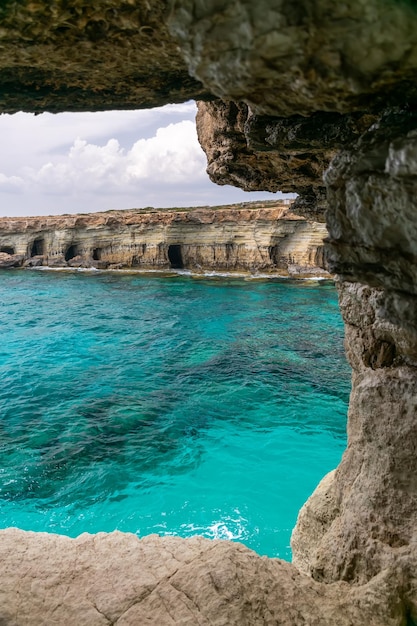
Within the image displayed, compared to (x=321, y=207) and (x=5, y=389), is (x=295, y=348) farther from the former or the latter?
(x=321, y=207)

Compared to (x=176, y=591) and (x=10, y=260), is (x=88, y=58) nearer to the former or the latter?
(x=176, y=591)

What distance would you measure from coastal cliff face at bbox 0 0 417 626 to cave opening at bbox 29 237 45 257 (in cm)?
6311

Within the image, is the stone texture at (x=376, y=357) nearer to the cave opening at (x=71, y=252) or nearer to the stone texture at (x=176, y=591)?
the stone texture at (x=176, y=591)

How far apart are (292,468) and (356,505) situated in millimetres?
8139

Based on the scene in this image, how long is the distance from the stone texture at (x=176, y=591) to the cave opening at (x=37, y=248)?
2546 inches

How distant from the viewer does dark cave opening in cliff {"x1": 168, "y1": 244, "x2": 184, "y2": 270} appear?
197 ft

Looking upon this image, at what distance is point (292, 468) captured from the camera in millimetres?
13375

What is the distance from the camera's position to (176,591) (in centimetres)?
482

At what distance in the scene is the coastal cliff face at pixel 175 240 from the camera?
51094 mm

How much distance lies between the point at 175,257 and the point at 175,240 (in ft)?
15.8

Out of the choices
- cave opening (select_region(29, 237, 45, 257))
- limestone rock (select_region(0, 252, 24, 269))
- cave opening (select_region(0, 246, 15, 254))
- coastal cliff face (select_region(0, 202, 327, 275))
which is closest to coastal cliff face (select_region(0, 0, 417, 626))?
coastal cliff face (select_region(0, 202, 327, 275))

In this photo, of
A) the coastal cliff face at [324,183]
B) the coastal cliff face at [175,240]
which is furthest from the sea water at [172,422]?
the coastal cliff face at [175,240]

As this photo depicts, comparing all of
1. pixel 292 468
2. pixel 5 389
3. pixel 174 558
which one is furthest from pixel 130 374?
pixel 174 558

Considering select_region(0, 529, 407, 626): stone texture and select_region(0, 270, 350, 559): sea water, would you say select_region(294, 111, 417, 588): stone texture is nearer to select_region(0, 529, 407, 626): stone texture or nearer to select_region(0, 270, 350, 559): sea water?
select_region(0, 529, 407, 626): stone texture
